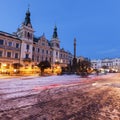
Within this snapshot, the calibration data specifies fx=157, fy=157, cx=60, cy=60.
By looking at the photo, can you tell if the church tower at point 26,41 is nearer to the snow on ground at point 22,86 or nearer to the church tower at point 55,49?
the church tower at point 55,49

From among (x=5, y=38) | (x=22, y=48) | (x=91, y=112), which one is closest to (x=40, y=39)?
(x=22, y=48)

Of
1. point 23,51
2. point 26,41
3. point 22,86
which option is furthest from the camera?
point 26,41

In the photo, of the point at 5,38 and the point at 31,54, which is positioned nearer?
the point at 5,38

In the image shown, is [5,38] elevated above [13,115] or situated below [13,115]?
above

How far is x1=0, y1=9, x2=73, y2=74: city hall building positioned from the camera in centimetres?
4536

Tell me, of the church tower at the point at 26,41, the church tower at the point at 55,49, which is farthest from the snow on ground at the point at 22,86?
the church tower at the point at 55,49

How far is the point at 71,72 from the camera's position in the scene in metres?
49.1

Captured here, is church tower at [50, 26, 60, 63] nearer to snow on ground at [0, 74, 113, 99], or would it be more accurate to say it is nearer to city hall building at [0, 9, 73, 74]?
city hall building at [0, 9, 73, 74]

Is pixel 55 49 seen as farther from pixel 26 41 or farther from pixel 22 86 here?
pixel 22 86

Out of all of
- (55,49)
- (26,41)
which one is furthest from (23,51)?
(55,49)

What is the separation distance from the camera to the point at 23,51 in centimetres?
5084

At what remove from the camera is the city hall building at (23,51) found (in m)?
45.4

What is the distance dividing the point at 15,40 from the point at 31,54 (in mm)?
7663

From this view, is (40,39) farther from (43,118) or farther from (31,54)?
(43,118)
